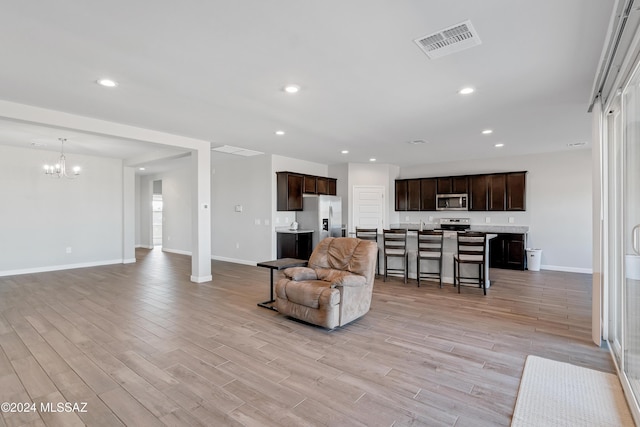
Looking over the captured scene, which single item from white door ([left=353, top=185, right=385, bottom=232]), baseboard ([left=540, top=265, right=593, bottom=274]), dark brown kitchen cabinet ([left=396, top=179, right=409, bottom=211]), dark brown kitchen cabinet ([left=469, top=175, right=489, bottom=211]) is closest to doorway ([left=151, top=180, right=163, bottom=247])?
white door ([left=353, top=185, right=385, bottom=232])

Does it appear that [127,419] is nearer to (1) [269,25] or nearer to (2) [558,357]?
(1) [269,25]

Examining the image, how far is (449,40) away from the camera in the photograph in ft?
8.01

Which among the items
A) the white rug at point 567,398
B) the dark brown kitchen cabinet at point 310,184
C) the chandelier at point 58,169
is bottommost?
the white rug at point 567,398

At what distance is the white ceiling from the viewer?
2111 millimetres

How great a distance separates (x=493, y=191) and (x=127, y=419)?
7976mm

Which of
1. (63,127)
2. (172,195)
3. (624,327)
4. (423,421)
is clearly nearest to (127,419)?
(423,421)

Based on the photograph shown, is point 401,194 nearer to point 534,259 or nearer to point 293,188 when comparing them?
point 293,188

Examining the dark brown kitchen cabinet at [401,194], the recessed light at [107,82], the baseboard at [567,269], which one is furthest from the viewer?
the dark brown kitchen cabinet at [401,194]

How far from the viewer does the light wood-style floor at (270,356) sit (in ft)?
6.87

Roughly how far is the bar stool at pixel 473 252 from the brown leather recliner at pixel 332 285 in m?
2.08

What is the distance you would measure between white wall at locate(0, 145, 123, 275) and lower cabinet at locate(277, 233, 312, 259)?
4243 mm

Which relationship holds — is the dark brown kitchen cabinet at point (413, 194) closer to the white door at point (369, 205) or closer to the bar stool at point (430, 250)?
the white door at point (369, 205)

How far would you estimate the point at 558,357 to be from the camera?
2.85 metres

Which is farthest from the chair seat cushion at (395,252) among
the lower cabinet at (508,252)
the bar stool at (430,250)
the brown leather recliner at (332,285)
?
the lower cabinet at (508,252)
